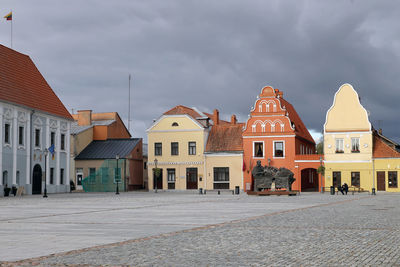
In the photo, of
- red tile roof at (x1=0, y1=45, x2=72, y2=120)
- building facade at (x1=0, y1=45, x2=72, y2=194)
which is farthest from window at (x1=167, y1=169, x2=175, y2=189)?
red tile roof at (x1=0, y1=45, x2=72, y2=120)

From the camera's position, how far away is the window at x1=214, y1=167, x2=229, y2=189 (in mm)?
59031

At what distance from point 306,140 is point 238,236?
53774 mm

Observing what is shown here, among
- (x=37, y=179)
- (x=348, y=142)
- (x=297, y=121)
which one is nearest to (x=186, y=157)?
(x=297, y=121)

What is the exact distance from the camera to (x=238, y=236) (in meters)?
11.6

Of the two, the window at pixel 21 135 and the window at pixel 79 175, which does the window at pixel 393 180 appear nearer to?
the window at pixel 79 175

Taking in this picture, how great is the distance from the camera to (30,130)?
163ft

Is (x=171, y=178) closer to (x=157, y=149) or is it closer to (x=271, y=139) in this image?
(x=157, y=149)

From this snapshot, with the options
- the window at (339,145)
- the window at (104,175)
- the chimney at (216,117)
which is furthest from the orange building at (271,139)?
the window at (104,175)

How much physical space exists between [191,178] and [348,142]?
1756 centimetres

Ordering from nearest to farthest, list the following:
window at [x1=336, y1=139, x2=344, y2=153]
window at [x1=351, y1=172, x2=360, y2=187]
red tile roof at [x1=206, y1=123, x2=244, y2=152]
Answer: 1. window at [x1=351, y1=172, x2=360, y2=187]
2. window at [x1=336, y1=139, x2=344, y2=153]
3. red tile roof at [x1=206, y1=123, x2=244, y2=152]

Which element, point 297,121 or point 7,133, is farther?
point 297,121

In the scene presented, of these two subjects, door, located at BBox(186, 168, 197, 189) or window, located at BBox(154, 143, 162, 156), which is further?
window, located at BBox(154, 143, 162, 156)

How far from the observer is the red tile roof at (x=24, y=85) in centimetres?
4775

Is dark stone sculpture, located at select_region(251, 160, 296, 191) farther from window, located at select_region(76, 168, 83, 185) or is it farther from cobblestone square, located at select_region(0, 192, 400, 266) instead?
window, located at select_region(76, 168, 83, 185)
